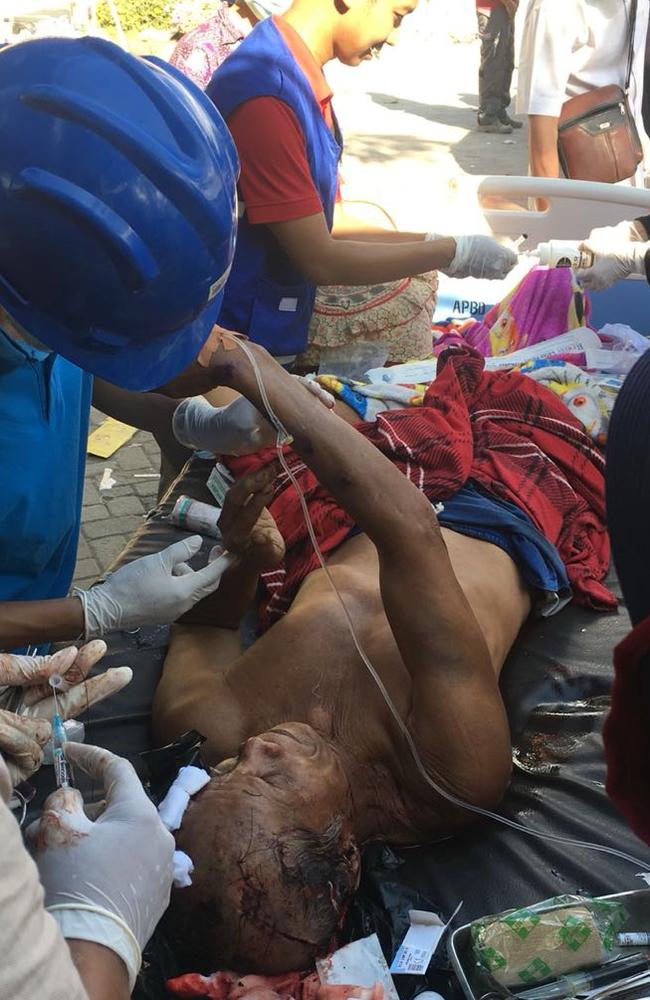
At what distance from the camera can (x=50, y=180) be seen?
64.6 inches

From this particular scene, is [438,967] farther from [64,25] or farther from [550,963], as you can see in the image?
[64,25]

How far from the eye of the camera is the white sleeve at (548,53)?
4.62 meters

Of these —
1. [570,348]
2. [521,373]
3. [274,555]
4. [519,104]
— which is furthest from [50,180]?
[519,104]

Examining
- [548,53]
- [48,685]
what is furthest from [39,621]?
[548,53]

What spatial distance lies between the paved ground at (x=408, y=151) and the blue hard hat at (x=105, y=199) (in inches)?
102

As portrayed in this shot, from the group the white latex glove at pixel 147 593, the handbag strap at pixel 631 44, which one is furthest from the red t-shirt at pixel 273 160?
the handbag strap at pixel 631 44

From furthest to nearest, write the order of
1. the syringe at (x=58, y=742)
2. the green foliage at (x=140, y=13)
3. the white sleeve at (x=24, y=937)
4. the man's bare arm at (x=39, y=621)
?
the green foliage at (x=140, y=13) < the man's bare arm at (x=39, y=621) < the syringe at (x=58, y=742) < the white sleeve at (x=24, y=937)

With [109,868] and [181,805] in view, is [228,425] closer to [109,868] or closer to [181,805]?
[181,805]

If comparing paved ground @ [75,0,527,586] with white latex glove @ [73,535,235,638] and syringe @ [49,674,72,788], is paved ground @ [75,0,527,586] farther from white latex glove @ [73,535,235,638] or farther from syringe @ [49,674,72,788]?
syringe @ [49,674,72,788]

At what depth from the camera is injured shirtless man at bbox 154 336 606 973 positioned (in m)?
1.93

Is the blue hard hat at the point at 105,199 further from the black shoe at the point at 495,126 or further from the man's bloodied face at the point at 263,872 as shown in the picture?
the black shoe at the point at 495,126

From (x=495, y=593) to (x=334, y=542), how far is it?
49cm

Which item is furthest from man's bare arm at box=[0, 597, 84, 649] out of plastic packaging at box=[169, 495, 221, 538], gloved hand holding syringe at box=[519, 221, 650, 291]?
gloved hand holding syringe at box=[519, 221, 650, 291]

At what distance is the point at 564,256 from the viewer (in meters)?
4.06
